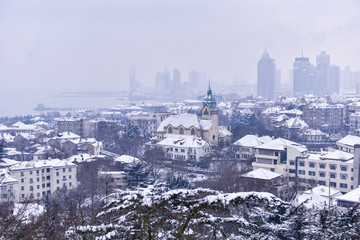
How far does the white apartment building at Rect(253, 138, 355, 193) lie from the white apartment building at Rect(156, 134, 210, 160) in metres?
2.78

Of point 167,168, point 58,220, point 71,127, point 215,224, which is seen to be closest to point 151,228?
point 215,224

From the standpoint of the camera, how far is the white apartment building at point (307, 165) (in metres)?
8.77

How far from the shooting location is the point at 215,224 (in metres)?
2.20

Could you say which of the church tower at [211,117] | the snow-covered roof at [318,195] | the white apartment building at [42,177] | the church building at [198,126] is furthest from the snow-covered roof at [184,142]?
the snow-covered roof at [318,195]

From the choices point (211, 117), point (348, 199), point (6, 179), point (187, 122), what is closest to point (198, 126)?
point (187, 122)

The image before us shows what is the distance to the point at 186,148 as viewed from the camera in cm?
1257

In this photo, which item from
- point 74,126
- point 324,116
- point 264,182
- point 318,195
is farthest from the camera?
point 324,116

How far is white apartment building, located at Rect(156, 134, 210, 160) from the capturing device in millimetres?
12477

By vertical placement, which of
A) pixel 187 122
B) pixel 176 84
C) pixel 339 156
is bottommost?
pixel 339 156

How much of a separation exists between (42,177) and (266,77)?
4486 centimetres

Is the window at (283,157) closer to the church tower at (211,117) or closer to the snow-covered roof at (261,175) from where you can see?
the snow-covered roof at (261,175)

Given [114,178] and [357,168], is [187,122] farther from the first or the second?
[357,168]

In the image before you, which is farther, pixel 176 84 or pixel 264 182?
pixel 176 84

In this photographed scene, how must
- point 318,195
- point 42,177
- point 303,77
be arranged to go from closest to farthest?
point 318,195 < point 42,177 < point 303,77
